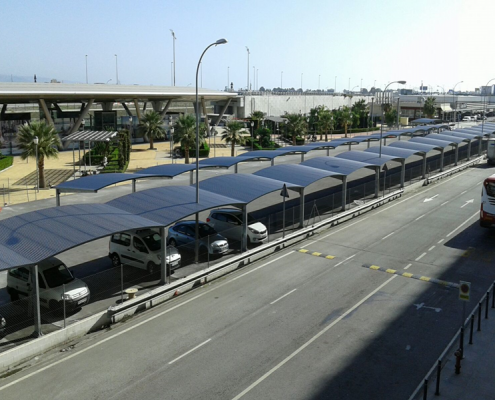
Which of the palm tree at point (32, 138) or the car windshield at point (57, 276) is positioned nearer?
the car windshield at point (57, 276)

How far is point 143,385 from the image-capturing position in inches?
505

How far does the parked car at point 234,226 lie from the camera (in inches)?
952

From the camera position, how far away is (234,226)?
24.5m

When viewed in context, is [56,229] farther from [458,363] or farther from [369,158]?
[369,158]

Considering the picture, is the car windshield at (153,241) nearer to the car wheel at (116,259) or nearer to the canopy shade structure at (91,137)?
the car wheel at (116,259)

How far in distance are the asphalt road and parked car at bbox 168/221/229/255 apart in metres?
1.55

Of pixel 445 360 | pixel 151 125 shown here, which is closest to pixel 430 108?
pixel 151 125

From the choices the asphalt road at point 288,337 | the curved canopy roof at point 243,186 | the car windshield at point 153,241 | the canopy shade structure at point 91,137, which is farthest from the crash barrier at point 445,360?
the canopy shade structure at point 91,137

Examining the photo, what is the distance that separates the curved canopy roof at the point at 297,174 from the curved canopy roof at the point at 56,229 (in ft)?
38.0

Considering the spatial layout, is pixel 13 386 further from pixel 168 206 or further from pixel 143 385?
pixel 168 206

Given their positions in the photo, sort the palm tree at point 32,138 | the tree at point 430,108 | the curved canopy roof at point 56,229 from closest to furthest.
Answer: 1. the curved canopy roof at point 56,229
2. the palm tree at point 32,138
3. the tree at point 430,108

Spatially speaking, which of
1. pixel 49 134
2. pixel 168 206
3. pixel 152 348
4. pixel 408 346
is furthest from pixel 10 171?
pixel 408 346

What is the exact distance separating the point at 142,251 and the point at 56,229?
3880 mm

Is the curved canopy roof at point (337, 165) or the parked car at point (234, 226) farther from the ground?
the curved canopy roof at point (337, 165)
